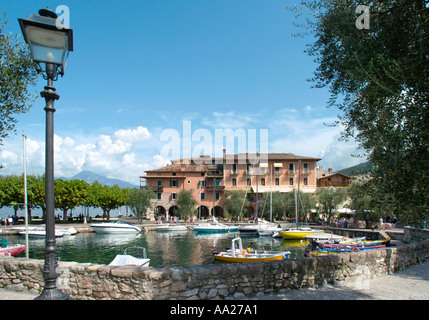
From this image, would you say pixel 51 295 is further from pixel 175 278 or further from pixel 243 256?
pixel 243 256

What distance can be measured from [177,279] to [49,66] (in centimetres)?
479

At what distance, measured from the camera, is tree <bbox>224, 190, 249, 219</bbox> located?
5238 cm

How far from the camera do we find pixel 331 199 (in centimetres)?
4291

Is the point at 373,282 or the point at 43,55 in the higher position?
the point at 43,55

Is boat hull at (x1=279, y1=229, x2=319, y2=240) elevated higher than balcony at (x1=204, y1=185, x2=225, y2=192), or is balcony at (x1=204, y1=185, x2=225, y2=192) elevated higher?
balcony at (x1=204, y1=185, x2=225, y2=192)

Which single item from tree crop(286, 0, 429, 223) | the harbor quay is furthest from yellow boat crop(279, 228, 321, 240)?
tree crop(286, 0, 429, 223)

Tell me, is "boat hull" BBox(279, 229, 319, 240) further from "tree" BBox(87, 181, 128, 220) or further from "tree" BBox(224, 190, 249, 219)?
"tree" BBox(87, 181, 128, 220)

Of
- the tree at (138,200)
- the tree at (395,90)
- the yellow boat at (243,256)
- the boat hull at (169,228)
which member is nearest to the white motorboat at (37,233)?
the boat hull at (169,228)

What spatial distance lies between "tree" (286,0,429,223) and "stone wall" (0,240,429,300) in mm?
3325

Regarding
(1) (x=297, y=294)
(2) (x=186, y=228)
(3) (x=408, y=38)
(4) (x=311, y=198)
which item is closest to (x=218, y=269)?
(1) (x=297, y=294)

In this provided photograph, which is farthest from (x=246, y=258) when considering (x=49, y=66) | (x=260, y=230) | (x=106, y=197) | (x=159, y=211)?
(x=159, y=211)

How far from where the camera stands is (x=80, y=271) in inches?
265

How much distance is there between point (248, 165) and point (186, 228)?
20518 mm
